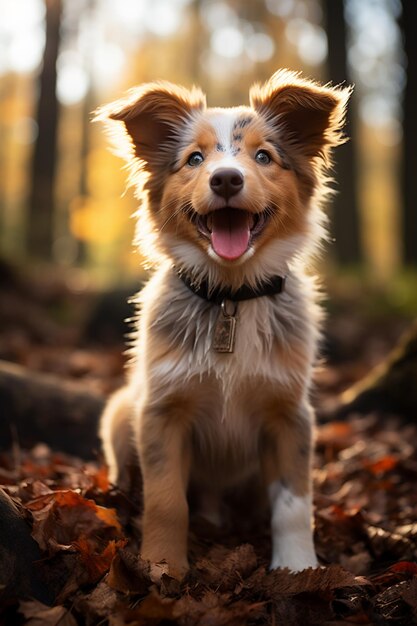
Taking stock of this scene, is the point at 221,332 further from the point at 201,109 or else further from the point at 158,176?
the point at 201,109

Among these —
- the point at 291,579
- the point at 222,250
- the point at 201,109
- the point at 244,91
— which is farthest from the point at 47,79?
the point at 291,579

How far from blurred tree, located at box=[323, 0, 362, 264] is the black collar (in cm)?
A: 998

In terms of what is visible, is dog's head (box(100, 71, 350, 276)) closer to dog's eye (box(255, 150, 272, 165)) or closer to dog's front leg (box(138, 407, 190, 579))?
dog's eye (box(255, 150, 272, 165))

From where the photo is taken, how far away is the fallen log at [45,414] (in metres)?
4.94

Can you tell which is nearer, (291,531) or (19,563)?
(19,563)

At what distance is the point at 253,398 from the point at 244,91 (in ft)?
60.9

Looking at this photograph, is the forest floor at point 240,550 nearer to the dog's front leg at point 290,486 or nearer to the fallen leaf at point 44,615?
the fallen leaf at point 44,615

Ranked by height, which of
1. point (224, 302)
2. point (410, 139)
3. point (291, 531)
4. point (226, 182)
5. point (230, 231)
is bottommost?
point (291, 531)

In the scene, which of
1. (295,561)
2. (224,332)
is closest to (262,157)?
(224,332)

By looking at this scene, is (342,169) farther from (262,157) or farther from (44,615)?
(44,615)

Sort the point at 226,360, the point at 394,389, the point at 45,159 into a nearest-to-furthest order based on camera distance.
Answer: the point at 226,360 → the point at 394,389 → the point at 45,159

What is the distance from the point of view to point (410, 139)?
13383mm

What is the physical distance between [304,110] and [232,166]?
2.84 ft

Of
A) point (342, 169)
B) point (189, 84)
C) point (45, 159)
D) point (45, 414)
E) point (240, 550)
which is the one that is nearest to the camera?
point (240, 550)
